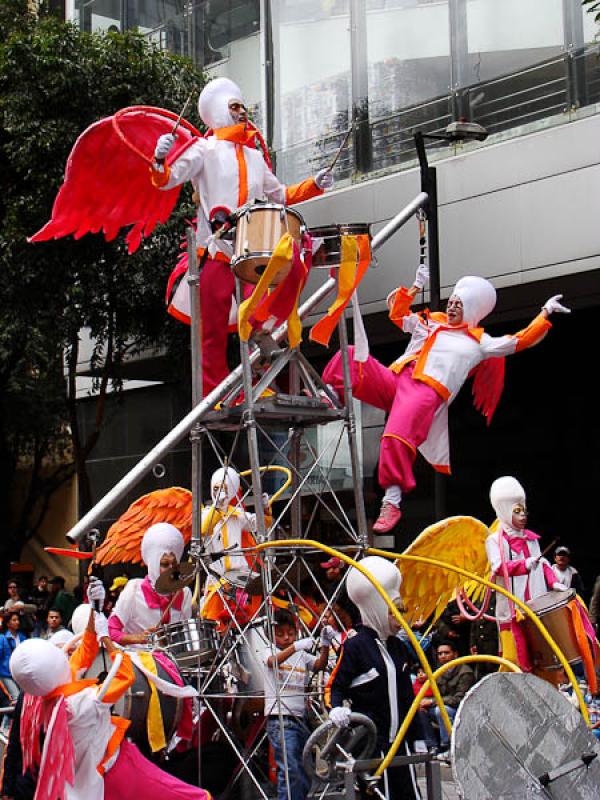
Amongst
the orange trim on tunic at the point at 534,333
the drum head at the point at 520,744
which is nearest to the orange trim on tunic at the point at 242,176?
the orange trim on tunic at the point at 534,333

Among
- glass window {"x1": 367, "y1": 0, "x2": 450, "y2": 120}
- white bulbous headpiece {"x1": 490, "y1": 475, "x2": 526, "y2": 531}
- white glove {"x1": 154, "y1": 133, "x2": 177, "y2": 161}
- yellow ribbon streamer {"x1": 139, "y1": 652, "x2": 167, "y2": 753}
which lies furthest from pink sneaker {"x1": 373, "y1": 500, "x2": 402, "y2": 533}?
glass window {"x1": 367, "y1": 0, "x2": 450, "y2": 120}

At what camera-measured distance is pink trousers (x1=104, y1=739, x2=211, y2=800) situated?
24.2ft

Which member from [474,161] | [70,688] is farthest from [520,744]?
[474,161]

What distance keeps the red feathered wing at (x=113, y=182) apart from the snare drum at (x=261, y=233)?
124 cm

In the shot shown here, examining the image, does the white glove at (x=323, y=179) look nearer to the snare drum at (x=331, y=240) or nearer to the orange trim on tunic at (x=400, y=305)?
the snare drum at (x=331, y=240)

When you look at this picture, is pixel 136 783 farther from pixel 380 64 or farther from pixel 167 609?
pixel 380 64

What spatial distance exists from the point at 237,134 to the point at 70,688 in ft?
12.9

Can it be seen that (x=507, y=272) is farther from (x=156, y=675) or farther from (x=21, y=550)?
(x=21, y=550)

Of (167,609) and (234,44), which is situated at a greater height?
(234,44)

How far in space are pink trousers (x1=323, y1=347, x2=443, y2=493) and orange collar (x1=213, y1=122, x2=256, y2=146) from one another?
156cm

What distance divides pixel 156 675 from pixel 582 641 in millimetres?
2789

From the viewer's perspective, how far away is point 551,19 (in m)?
16.2

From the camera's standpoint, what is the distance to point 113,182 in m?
10.0

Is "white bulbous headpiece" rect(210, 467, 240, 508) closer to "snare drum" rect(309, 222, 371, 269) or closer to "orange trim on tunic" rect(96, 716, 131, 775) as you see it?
"snare drum" rect(309, 222, 371, 269)
